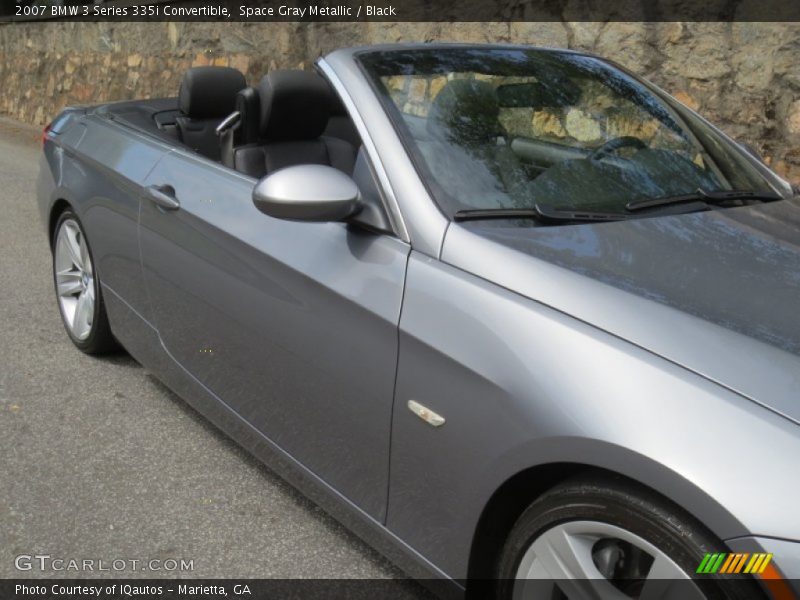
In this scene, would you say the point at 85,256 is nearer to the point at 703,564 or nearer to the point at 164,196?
the point at 164,196

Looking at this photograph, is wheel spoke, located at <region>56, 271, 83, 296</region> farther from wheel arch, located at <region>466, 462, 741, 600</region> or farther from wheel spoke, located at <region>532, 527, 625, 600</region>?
wheel spoke, located at <region>532, 527, 625, 600</region>

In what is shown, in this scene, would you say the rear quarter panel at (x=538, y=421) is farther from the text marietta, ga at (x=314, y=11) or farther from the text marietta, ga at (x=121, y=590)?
the text marietta, ga at (x=314, y=11)

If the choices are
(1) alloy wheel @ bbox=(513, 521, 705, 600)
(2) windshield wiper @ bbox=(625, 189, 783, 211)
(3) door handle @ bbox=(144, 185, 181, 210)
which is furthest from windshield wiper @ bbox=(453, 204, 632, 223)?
(3) door handle @ bbox=(144, 185, 181, 210)

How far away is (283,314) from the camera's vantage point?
267 cm

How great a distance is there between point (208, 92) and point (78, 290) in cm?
113

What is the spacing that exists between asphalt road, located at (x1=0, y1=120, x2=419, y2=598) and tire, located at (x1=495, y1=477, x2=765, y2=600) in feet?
2.41

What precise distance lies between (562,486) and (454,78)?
5.00ft

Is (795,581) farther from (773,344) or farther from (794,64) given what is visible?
(794,64)

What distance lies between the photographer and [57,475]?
329 centimetres

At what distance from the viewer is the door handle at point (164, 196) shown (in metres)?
3.26

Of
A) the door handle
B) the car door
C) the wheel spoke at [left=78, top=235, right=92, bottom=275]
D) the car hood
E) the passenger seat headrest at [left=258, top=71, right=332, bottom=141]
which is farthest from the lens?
the wheel spoke at [left=78, top=235, right=92, bottom=275]

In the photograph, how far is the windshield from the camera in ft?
8.50

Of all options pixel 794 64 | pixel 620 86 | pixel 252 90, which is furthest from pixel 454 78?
pixel 794 64

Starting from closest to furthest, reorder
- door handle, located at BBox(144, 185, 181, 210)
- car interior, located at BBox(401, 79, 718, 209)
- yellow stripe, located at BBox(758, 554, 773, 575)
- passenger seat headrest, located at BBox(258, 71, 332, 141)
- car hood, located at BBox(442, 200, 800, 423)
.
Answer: yellow stripe, located at BBox(758, 554, 773, 575)
car hood, located at BBox(442, 200, 800, 423)
car interior, located at BBox(401, 79, 718, 209)
door handle, located at BBox(144, 185, 181, 210)
passenger seat headrest, located at BBox(258, 71, 332, 141)
